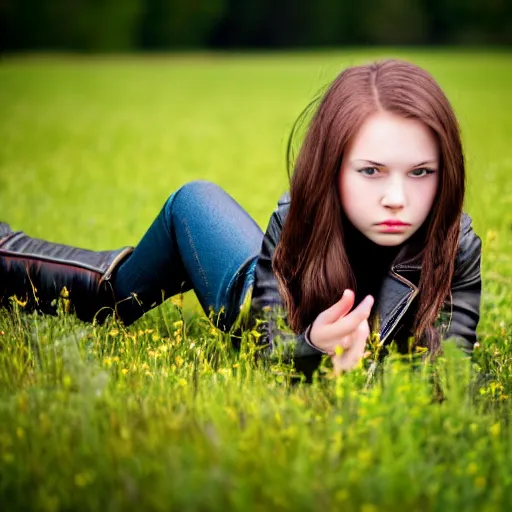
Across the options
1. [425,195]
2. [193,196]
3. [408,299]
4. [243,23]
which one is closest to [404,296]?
[408,299]

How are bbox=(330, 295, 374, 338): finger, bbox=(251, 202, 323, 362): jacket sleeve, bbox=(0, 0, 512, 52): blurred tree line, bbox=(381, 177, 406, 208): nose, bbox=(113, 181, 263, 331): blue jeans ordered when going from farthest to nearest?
bbox=(0, 0, 512, 52): blurred tree line → bbox=(113, 181, 263, 331): blue jeans → bbox=(251, 202, 323, 362): jacket sleeve → bbox=(381, 177, 406, 208): nose → bbox=(330, 295, 374, 338): finger

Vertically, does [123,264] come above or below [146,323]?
above

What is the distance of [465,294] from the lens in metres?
3.15

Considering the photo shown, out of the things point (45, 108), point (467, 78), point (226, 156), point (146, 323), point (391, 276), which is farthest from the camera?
point (467, 78)

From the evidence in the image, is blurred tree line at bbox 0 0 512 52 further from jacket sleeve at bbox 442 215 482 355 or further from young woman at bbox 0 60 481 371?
jacket sleeve at bbox 442 215 482 355

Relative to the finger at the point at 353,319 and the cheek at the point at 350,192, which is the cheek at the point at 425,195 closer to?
the cheek at the point at 350,192

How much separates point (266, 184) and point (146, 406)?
6477 mm

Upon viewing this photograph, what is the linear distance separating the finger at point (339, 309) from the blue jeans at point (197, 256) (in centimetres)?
68

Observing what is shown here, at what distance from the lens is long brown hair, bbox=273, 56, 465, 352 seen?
2822mm

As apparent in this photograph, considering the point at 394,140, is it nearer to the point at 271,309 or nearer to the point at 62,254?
the point at 271,309

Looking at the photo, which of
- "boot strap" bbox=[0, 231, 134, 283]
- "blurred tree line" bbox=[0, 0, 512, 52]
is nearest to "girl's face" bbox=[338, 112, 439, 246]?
"boot strap" bbox=[0, 231, 134, 283]

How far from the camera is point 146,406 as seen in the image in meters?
2.48

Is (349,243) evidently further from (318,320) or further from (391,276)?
(318,320)

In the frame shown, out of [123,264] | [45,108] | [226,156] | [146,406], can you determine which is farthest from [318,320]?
[45,108]
